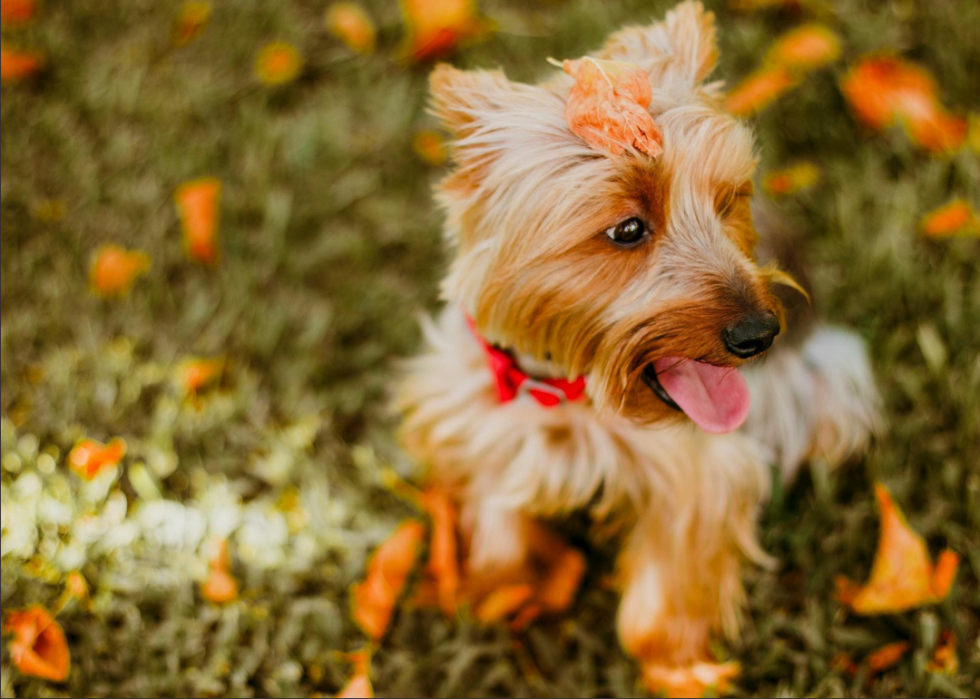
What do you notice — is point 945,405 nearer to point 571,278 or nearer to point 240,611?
point 571,278

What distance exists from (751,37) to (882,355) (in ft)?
5.33

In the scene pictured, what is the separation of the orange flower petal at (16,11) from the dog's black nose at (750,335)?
12.6 feet

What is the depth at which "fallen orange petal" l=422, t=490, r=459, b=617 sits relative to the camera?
8.91 feet

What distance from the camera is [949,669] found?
2342mm

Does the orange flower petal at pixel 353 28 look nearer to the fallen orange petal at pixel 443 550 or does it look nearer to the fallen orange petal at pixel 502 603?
the fallen orange petal at pixel 443 550

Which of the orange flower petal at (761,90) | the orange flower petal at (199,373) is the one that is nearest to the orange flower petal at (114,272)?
the orange flower petal at (199,373)

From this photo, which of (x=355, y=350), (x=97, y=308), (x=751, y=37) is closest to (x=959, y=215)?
(x=751, y=37)

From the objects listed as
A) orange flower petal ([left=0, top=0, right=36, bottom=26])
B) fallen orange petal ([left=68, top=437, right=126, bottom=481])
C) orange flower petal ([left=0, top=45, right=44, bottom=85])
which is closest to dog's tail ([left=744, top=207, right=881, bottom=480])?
fallen orange petal ([left=68, top=437, right=126, bottom=481])

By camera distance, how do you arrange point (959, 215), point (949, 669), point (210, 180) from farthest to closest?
1. point (210, 180)
2. point (959, 215)
3. point (949, 669)

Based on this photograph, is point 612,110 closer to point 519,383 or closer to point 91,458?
point 519,383

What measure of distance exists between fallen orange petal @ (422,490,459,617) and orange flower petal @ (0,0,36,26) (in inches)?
124

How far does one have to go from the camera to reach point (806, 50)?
12.1ft

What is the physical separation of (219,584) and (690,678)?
1501 mm

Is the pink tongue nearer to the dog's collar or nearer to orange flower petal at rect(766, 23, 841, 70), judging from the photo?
the dog's collar
